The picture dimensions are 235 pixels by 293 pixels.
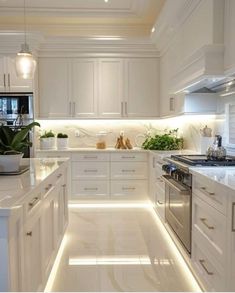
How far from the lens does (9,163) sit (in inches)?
95.7

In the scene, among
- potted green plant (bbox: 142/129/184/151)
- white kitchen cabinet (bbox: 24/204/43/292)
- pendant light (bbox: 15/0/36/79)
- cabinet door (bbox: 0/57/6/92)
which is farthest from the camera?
cabinet door (bbox: 0/57/6/92)

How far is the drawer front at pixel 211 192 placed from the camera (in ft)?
6.01

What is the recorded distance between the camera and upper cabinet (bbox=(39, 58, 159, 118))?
17.1 ft

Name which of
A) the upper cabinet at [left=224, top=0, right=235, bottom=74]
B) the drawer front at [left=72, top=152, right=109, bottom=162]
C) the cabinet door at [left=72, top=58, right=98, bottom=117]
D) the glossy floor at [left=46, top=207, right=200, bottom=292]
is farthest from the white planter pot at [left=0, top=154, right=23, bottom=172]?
the cabinet door at [left=72, top=58, right=98, bottom=117]

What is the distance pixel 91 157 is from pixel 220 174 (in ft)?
9.98

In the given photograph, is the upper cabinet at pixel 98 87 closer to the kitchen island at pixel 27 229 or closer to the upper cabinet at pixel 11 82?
the upper cabinet at pixel 11 82

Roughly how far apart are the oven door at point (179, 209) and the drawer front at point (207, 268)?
200 millimetres

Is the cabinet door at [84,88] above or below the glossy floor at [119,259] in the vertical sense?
above

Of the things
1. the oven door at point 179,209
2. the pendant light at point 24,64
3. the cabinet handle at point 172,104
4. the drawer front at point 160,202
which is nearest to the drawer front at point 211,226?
the oven door at point 179,209

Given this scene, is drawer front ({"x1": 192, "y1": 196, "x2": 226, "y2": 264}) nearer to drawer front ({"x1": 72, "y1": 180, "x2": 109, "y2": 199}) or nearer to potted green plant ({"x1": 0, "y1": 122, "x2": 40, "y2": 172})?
potted green plant ({"x1": 0, "y1": 122, "x2": 40, "y2": 172})

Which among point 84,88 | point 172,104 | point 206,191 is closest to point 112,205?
point 172,104

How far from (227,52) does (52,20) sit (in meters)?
3.67

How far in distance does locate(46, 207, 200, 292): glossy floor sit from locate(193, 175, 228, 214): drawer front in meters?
0.79

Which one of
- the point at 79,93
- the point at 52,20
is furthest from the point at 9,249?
the point at 52,20
